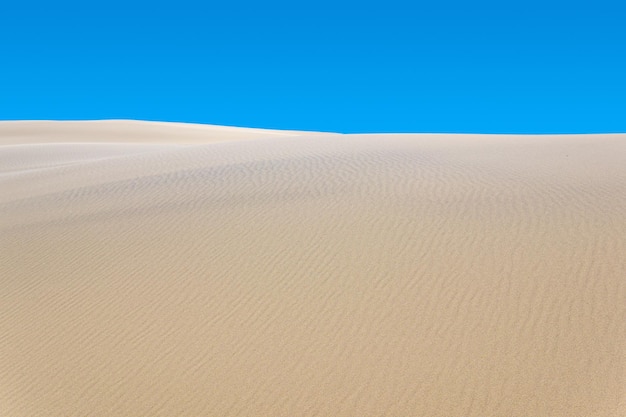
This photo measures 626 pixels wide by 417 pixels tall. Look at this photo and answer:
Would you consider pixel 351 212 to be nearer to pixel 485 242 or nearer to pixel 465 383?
pixel 485 242

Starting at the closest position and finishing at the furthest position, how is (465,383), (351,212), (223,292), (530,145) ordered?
1. (465,383)
2. (223,292)
3. (351,212)
4. (530,145)

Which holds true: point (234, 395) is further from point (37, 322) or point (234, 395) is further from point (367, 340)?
point (37, 322)

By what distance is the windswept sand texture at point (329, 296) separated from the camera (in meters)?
5.95

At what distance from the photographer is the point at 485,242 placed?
816cm

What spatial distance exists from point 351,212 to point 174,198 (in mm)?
3508

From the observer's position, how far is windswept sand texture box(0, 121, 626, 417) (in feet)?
19.5

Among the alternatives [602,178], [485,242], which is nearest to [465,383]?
[485,242]

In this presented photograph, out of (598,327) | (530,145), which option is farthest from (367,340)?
(530,145)

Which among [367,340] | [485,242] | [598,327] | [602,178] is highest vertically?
[602,178]

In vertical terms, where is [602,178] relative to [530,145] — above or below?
below

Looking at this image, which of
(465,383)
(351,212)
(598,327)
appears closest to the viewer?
(465,383)

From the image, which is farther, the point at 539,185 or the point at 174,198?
the point at 174,198

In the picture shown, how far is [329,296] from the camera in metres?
7.47

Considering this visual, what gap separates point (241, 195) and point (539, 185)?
181 inches
